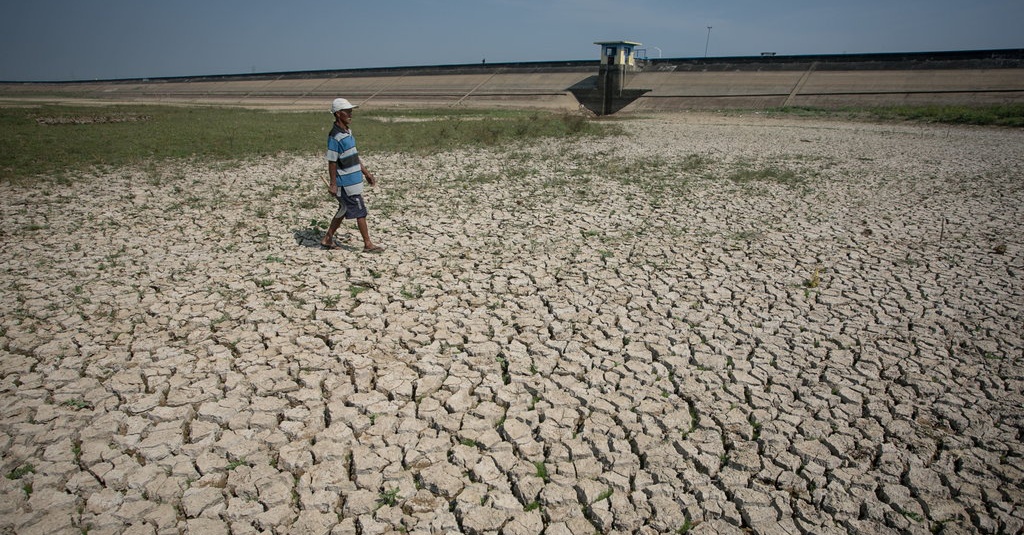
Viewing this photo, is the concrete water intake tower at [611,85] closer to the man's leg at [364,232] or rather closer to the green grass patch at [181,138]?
the green grass patch at [181,138]

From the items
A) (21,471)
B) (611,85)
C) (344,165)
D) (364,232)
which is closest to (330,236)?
(364,232)

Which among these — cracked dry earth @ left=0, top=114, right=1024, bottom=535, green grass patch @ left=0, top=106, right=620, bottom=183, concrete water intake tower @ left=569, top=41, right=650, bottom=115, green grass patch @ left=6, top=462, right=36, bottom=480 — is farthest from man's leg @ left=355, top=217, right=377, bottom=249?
concrete water intake tower @ left=569, top=41, right=650, bottom=115

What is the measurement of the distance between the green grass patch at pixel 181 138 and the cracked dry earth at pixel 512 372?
416cm

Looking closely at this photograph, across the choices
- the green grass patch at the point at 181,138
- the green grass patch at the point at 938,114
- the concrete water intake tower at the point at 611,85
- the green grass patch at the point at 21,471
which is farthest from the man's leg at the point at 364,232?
the concrete water intake tower at the point at 611,85

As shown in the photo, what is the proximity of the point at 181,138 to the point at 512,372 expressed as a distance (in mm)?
14681

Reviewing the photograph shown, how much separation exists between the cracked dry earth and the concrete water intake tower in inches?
1065

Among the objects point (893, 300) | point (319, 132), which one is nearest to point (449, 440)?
point (893, 300)

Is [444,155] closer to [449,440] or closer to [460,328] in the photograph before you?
[460,328]

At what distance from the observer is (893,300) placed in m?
4.56

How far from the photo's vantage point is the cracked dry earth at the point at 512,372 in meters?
2.49

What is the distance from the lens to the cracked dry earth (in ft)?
8.18

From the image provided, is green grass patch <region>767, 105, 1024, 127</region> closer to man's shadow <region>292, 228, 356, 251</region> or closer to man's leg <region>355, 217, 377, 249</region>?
man's leg <region>355, 217, 377, 249</region>

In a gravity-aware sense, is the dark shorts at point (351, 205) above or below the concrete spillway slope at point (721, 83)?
below

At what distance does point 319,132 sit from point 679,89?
2504cm
